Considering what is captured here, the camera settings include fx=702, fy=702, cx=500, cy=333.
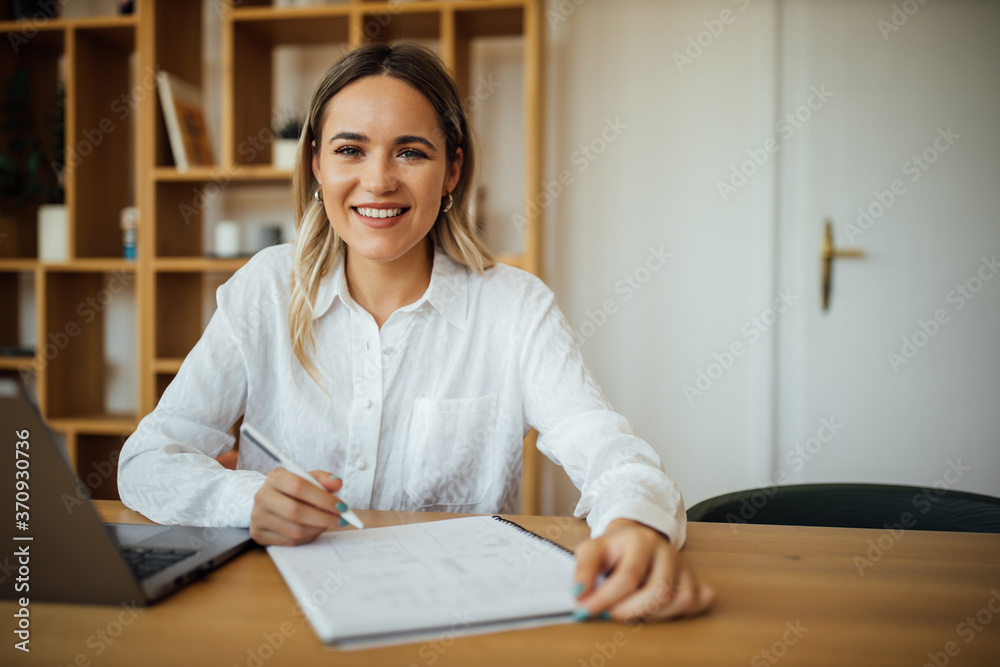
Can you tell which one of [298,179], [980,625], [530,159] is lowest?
[980,625]

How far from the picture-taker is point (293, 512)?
0.78 metres

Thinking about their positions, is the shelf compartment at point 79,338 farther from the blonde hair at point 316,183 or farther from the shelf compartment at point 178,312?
the blonde hair at point 316,183

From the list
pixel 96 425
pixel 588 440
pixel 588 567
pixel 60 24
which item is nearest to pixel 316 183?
pixel 588 440

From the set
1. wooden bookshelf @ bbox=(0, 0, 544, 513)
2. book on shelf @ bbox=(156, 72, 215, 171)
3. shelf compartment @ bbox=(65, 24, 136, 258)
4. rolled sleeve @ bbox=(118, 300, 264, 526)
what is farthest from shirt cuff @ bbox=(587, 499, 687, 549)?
shelf compartment @ bbox=(65, 24, 136, 258)

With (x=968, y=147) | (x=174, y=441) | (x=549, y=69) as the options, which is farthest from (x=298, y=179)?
(x=968, y=147)

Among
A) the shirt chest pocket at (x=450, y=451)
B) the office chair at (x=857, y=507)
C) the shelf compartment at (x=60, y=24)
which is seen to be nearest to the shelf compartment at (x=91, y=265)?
the shelf compartment at (x=60, y=24)

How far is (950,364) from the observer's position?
2451 millimetres

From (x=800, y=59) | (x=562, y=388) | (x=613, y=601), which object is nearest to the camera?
(x=613, y=601)

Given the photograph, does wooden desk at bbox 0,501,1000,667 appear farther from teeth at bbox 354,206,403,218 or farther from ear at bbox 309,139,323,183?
ear at bbox 309,139,323,183

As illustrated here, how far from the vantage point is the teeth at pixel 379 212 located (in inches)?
49.8

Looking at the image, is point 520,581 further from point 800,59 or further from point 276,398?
point 800,59

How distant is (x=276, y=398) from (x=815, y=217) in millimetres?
2051

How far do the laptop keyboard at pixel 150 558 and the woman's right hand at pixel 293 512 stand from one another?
0.27 ft

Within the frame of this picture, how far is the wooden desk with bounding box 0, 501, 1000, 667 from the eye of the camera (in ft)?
1.81
